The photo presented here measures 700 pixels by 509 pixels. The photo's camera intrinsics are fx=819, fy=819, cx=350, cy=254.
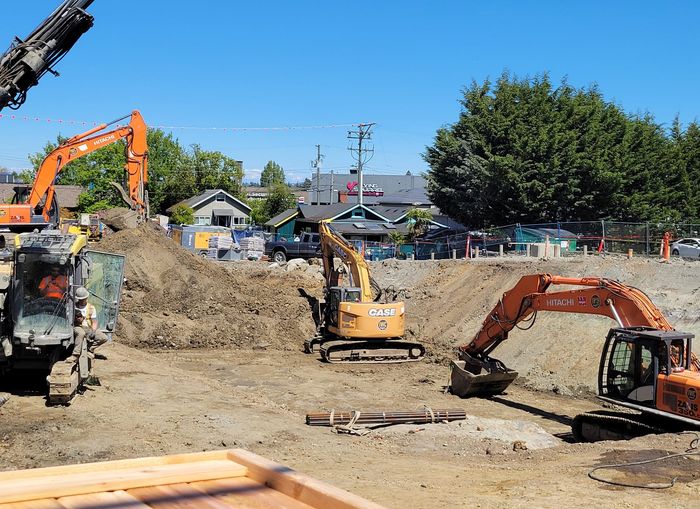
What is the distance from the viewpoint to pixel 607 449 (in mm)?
12383

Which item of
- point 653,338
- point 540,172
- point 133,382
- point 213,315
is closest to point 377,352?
point 213,315

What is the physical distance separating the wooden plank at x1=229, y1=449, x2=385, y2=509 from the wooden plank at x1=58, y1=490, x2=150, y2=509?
1.66 feet

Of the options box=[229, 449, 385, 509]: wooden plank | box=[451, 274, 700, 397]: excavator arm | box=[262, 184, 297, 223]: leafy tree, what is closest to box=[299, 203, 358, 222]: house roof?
box=[262, 184, 297, 223]: leafy tree

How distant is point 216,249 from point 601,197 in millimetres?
22466

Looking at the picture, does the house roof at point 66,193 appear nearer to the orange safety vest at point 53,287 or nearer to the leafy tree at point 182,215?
the leafy tree at point 182,215

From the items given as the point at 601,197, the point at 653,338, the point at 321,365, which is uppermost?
the point at 601,197

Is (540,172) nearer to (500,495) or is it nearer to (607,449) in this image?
(607,449)

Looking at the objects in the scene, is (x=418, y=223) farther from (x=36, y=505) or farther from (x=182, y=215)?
(x=36, y=505)

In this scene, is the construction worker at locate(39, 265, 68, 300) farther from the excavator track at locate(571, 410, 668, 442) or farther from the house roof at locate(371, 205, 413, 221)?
the house roof at locate(371, 205, 413, 221)

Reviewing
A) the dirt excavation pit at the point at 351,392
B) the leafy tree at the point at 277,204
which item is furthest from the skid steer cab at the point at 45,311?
the leafy tree at the point at 277,204

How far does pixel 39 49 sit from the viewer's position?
49.2 ft

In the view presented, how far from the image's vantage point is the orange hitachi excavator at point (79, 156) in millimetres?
27688

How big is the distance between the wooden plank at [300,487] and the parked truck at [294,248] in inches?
1637

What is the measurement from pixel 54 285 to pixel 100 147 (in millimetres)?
15965
